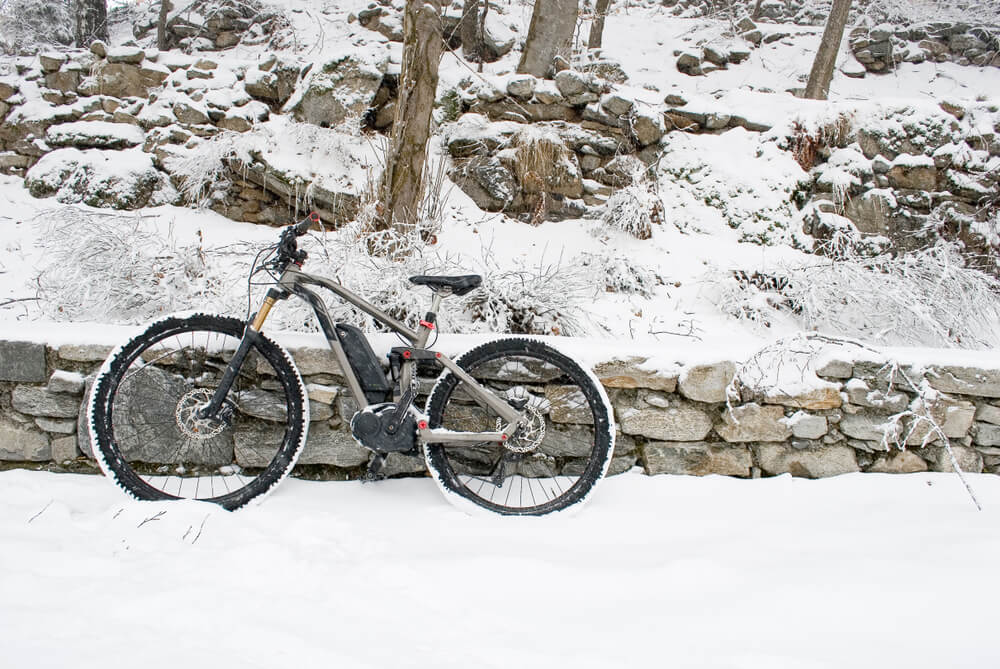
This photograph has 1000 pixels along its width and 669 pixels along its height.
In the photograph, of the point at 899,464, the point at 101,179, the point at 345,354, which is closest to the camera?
the point at 345,354

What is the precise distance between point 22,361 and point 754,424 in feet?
10.2

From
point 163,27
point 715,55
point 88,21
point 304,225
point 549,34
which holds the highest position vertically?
point 715,55

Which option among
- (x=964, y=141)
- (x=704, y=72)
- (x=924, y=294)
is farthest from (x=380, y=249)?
(x=704, y=72)

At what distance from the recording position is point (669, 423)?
8.02ft

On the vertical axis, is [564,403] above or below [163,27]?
below

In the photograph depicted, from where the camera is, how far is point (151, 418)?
2309 mm

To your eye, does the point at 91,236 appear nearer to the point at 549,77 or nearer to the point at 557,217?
the point at 557,217

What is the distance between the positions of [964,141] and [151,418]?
6.98 metres

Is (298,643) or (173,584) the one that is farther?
(173,584)

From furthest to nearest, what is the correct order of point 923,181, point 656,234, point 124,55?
point 124,55, point 923,181, point 656,234

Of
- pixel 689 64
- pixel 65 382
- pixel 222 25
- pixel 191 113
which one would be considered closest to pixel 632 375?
pixel 65 382

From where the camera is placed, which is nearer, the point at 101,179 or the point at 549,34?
the point at 101,179

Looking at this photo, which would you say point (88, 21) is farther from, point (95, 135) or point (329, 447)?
point (329, 447)

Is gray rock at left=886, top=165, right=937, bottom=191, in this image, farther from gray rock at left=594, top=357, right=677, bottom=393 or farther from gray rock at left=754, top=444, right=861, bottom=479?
gray rock at left=594, top=357, right=677, bottom=393
